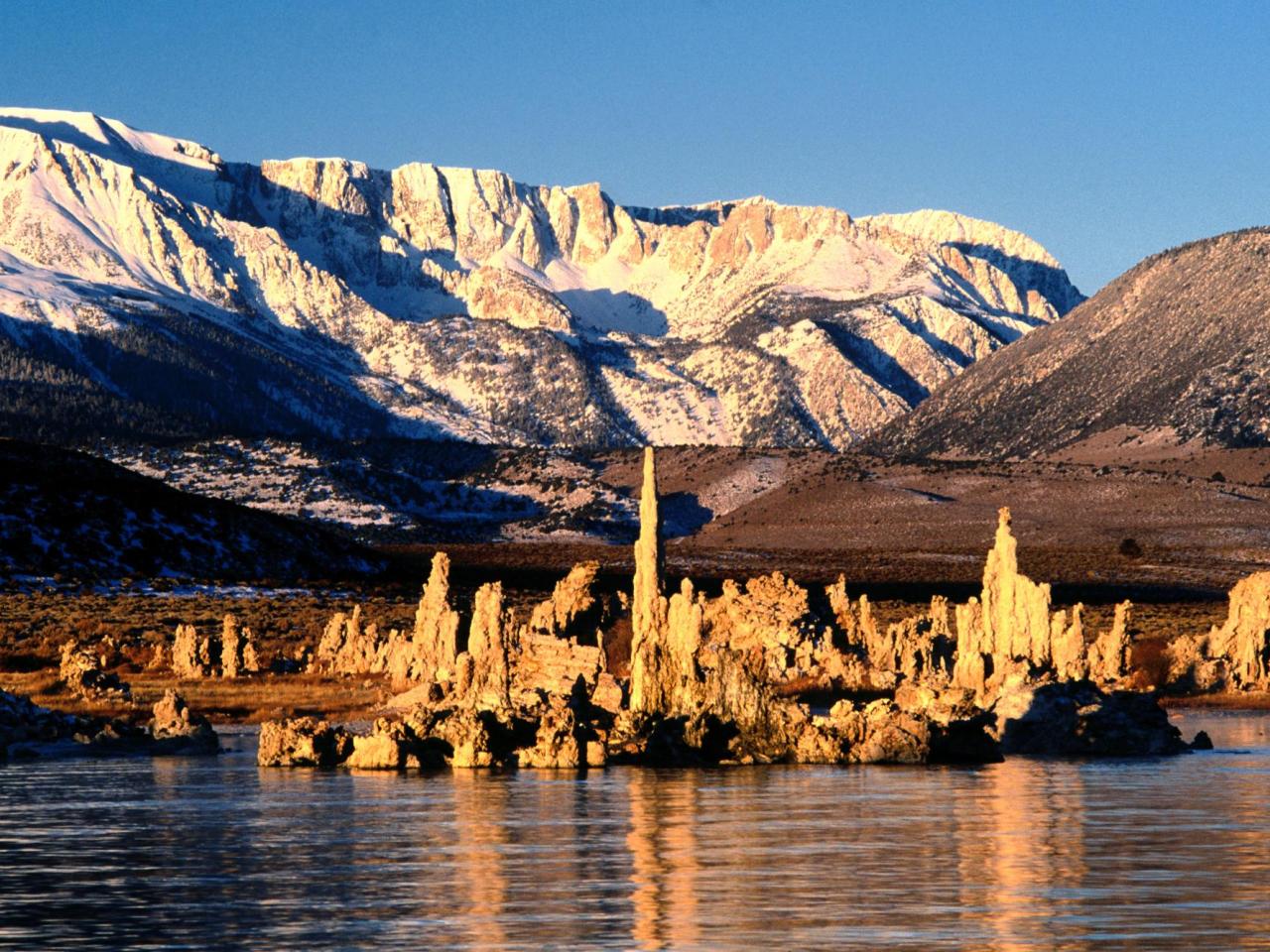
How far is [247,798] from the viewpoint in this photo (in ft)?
167

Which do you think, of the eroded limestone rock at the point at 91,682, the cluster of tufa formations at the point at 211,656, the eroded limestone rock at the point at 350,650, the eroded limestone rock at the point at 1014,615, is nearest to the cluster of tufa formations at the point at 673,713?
the eroded limestone rock at the point at 1014,615

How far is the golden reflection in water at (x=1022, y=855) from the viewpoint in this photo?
103 feet

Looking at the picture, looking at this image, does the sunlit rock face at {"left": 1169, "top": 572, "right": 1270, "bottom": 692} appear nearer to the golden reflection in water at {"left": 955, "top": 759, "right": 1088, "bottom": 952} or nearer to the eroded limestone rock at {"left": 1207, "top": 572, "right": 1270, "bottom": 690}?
the eroded limestone rock at {"left": 1207, "top": 572, "right": 1270, "bottom": 690}

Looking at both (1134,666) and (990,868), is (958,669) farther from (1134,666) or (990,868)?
(990,868)

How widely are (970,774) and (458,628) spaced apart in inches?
1342

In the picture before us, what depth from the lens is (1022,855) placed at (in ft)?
128

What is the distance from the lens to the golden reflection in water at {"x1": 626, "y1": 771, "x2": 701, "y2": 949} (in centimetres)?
3127

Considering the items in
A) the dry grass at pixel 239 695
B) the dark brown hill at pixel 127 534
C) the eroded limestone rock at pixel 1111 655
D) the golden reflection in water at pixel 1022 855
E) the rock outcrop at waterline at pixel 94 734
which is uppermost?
the dark brown hill at pixel 127 534

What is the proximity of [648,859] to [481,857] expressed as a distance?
3.07m

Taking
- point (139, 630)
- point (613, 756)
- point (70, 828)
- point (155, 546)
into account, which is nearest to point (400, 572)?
point (155, 546)

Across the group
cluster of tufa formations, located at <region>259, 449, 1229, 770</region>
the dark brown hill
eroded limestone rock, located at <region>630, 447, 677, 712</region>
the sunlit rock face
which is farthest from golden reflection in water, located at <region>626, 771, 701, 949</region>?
the dark brown hill

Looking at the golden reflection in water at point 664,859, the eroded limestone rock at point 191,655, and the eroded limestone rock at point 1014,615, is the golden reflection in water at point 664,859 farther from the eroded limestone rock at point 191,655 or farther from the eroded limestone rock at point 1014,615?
the eroded limestone rock at point 191,655

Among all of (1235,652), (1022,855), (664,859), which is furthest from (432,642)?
(1022,855)

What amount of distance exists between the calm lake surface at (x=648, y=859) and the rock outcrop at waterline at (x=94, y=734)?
758cm
